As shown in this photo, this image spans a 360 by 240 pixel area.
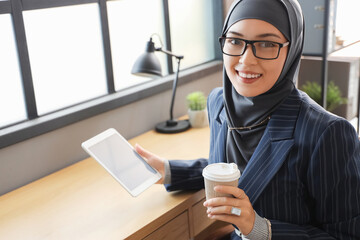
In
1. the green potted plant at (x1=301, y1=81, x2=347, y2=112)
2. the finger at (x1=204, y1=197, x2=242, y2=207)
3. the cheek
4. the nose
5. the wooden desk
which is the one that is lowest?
the green potted plant at (x1=301, y1=81, x2=347, y2=112)

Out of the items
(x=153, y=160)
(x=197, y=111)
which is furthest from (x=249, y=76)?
(x=197, y=111)

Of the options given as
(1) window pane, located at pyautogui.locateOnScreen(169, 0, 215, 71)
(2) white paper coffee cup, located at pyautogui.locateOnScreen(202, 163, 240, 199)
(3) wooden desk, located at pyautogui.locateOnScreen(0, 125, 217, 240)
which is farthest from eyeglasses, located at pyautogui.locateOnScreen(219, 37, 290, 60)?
(1) window pane, located at pyautogui.locateOnScreen(169, 0, 215, 71)

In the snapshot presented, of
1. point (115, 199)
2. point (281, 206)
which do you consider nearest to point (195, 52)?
point (115, 199)

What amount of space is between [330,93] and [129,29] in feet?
5.97

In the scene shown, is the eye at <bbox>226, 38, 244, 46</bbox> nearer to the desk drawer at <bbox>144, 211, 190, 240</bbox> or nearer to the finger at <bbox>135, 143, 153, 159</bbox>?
the finger at <bbox>135, 143, 153, 159</bbox>

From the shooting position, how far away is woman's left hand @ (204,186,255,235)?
1120 millimetres

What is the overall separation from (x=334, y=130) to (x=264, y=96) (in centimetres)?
22

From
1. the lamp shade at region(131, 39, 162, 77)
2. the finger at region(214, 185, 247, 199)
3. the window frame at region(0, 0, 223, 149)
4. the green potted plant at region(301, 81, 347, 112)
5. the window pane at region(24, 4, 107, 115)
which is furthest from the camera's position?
the green potted plant at region(301, 81, 347, 112)

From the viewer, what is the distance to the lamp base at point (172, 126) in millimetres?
2195

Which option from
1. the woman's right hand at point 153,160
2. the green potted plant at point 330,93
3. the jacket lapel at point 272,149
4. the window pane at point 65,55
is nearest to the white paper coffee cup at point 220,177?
the jacket lapel at point 272,149

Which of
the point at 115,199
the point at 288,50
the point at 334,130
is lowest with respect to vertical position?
the point at 115,199

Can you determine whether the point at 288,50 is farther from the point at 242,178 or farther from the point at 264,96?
the point at 242,178

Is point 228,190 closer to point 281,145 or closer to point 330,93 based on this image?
point 281,145

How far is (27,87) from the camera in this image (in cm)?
178
